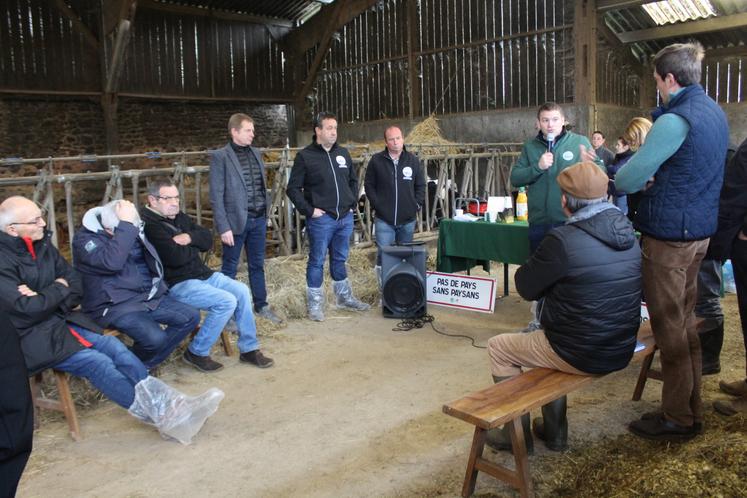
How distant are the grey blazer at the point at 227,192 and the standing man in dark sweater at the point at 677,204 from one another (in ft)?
8.96

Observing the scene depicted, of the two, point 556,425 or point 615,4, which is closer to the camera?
point 556,425

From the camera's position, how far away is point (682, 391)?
2709mm

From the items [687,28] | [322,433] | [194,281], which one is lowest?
[322,433]

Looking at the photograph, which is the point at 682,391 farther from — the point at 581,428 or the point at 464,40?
the point at 464,40

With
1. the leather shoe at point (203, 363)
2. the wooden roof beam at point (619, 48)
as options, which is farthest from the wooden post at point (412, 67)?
the leather shoe at point (203, 363)

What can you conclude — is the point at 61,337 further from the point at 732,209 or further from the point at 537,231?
the point at 732,209

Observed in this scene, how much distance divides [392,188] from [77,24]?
9.29 m

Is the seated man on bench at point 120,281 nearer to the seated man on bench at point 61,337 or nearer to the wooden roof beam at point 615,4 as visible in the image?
the seated man on bench at point 61,337

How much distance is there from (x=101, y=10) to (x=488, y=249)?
9.80 metres

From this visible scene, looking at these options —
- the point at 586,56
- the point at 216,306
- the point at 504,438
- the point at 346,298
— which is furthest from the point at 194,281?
the point at 586,56

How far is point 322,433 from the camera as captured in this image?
3088 mm

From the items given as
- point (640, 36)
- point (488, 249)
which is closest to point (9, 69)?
point (488, 249)

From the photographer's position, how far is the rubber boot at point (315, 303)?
16.6 ft

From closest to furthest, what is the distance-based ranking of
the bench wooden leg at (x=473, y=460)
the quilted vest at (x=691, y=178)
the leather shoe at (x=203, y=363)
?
the bench wooden leg at (x=473, y=460) < the quilted vest at (x=691, y=178) < the leather shoe at (x=203, y=363)
